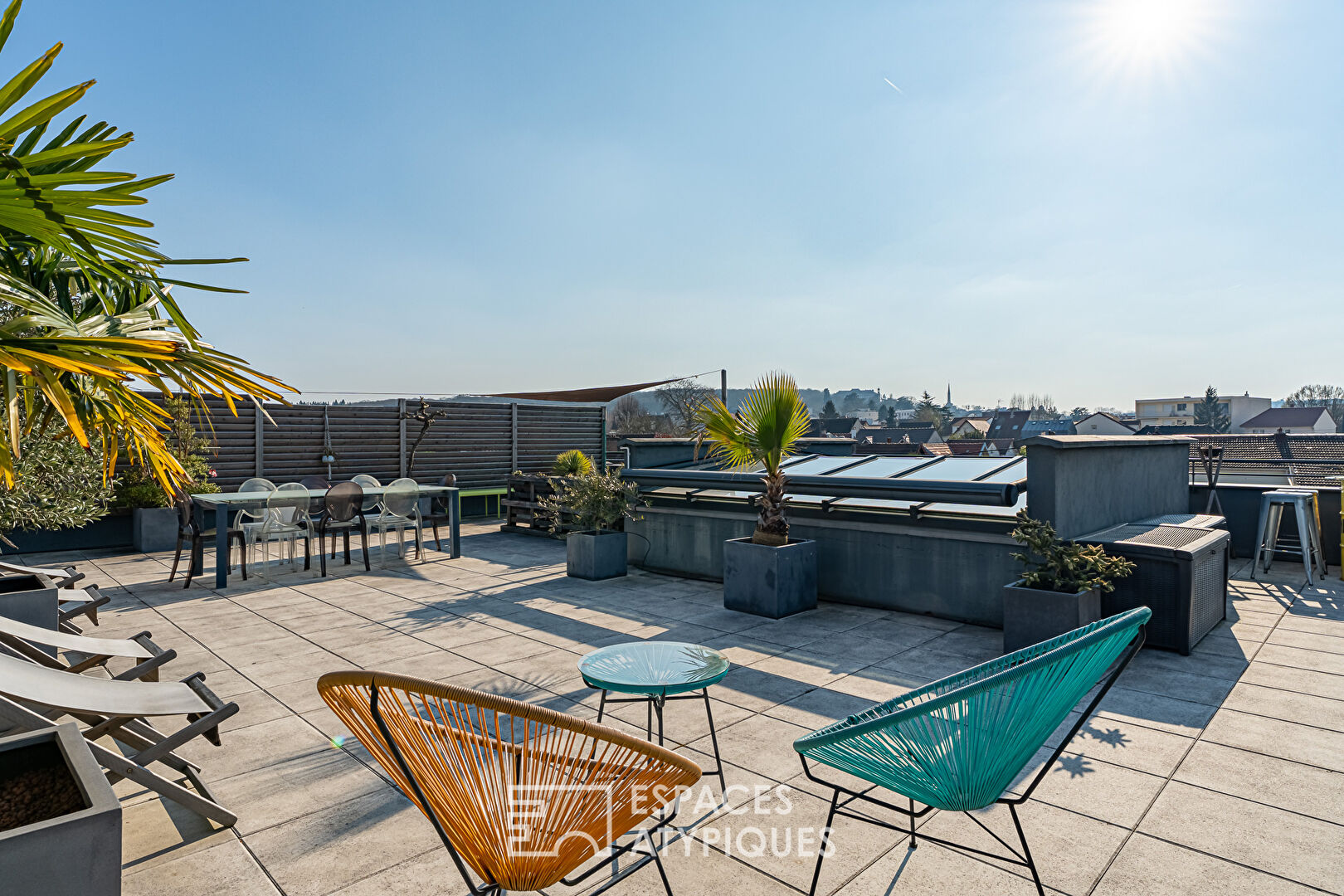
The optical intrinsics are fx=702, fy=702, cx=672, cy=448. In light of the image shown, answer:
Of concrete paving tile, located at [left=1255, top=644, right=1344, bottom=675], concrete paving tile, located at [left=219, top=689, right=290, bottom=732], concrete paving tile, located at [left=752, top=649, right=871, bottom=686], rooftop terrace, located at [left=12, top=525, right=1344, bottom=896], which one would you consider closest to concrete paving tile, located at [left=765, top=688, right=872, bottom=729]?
rooftop terrace, located at [left=12, top=525, right=1344, bottom=896]

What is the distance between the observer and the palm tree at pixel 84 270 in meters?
1.31

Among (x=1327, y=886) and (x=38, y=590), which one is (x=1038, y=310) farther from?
(x=38, y=590)

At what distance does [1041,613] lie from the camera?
4.30 meters

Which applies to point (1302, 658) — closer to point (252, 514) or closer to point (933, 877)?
point (933, 877)

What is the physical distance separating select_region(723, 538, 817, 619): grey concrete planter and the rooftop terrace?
16cm

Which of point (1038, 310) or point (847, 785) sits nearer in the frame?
point (847, 785)

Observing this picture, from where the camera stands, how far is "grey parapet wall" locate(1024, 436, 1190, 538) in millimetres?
4879

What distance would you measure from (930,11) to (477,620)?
256 inches

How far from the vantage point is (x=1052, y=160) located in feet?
24.2

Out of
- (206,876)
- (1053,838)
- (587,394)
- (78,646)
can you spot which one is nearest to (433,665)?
(78,646)

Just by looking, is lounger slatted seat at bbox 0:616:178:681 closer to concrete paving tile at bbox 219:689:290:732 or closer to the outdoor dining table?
concrete paving tile at bbox 219:689:290:732

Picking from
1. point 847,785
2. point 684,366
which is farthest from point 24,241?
point 684,366

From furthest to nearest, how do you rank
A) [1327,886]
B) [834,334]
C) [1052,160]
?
[834,334]
[1052,160]
[1327,886]

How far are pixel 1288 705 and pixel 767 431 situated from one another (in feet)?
11.5
